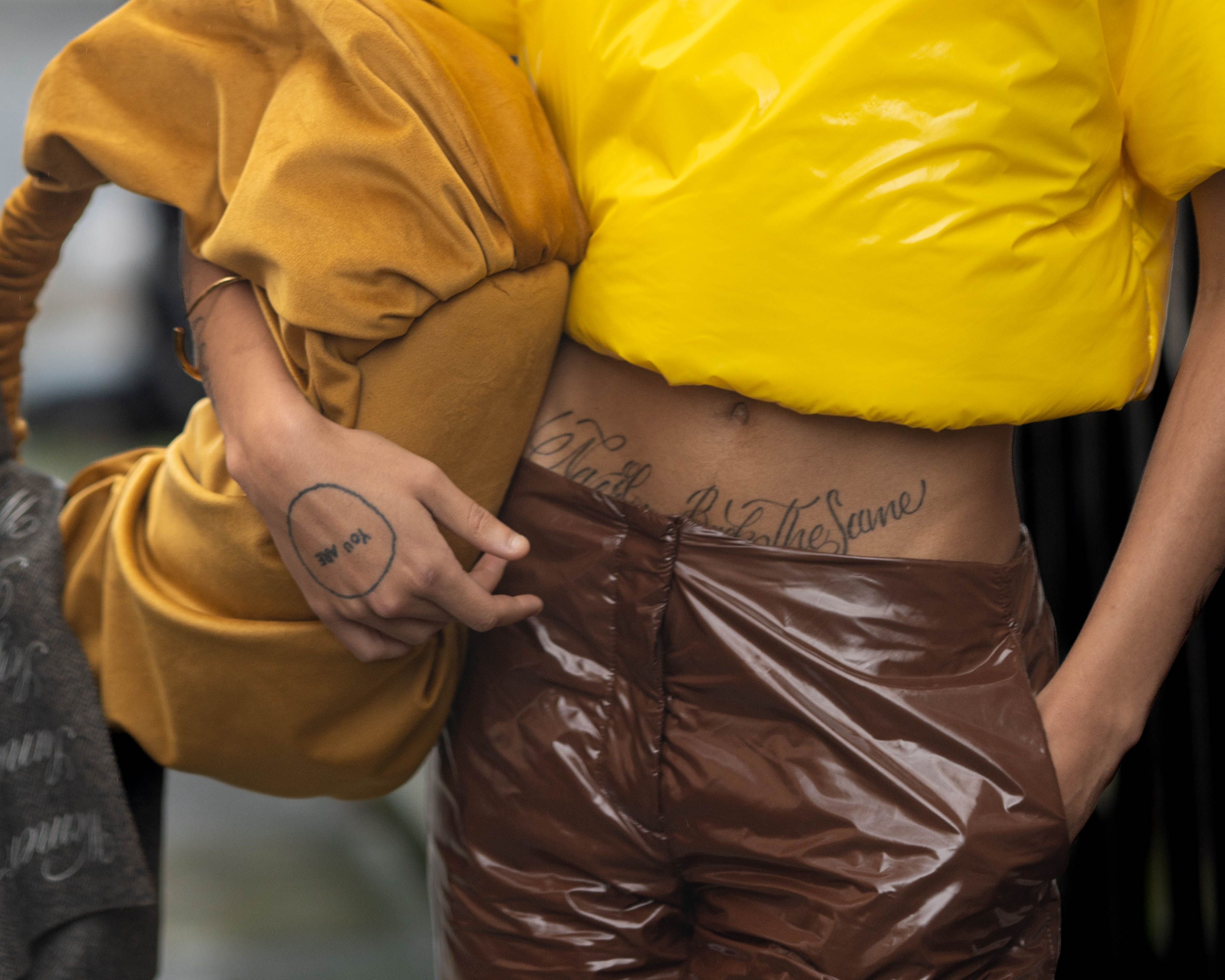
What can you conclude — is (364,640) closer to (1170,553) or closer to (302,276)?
(302,276)

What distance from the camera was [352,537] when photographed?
66 cm

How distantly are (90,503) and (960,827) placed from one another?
71cm

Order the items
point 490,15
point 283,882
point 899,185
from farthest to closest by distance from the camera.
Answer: point 283,882, point 490,15, point 899,185

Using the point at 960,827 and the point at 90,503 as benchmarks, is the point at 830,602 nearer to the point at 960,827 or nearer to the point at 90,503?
the point at 960,827

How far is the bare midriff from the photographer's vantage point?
2.33ft

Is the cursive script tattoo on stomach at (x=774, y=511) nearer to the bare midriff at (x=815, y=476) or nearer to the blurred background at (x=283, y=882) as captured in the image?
the bare midriff at (x=815, y=476)

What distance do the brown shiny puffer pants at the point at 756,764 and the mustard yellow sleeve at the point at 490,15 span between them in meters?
0.33

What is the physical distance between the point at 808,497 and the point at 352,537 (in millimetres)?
302

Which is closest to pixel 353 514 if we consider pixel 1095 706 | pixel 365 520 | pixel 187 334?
pixel 365 520

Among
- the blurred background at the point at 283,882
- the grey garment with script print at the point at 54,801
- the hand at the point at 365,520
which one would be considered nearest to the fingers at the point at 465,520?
the hand at the point at 365,520

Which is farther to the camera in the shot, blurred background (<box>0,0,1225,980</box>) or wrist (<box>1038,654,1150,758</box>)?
blurred background (<box>0,0,1225,980</box>)

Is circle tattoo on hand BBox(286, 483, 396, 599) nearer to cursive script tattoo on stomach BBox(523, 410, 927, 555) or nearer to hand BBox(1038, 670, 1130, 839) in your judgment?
cursive script tattoo on stomach BBox(523, 410, 927, 555)

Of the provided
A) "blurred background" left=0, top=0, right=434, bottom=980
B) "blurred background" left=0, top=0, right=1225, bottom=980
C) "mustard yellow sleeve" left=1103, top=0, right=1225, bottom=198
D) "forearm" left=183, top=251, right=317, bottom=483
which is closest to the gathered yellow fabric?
"forearm" left=183, top=251, right=317, bottom=483

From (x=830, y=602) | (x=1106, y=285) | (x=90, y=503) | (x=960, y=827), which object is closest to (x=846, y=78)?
(x=1106, y=285)
